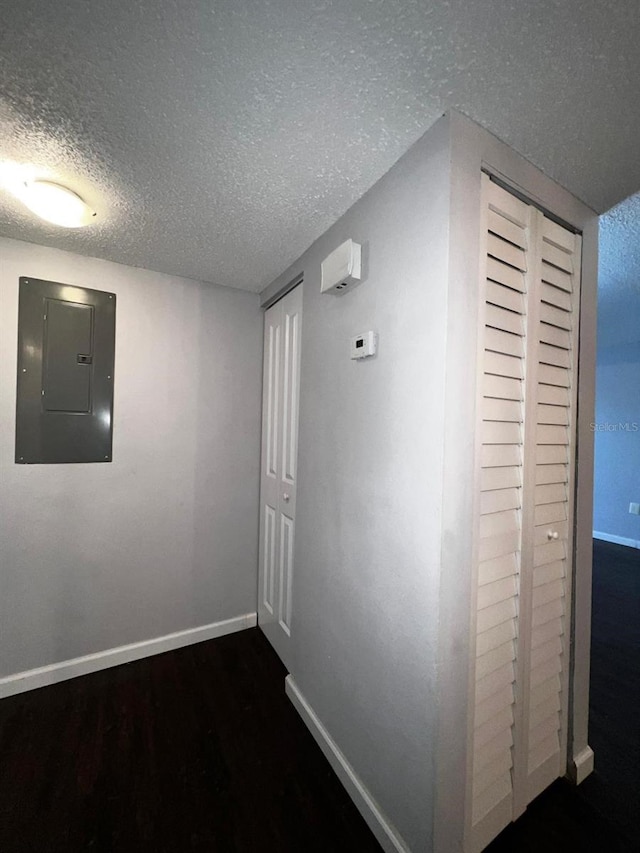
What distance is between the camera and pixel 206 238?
1.64 m

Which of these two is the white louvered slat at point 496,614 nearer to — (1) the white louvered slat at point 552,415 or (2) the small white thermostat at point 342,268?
(1) the white louvered slat at point 552,415

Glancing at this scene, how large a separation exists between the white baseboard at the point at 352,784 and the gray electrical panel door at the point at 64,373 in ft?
5.52

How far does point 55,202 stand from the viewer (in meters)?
1.28

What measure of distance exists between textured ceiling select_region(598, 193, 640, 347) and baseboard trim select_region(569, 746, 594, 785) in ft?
7.77

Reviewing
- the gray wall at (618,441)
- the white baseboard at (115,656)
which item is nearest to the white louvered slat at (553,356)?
the white baseboard at (115,656)

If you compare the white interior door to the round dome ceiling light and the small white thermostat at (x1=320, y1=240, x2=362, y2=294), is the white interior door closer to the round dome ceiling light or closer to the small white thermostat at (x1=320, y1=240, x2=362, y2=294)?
the small white thermostat at (x1=320, y1=240, x2=362, y2=294)

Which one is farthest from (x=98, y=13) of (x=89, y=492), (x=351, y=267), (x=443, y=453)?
(x=89, y=492)

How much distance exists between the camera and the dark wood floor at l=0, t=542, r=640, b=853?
1112 mm

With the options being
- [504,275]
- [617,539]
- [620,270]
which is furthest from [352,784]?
[617,539]

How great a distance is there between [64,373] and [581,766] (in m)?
2.97

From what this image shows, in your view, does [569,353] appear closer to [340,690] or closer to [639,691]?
[340,690]

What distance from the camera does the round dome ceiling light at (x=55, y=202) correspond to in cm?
124

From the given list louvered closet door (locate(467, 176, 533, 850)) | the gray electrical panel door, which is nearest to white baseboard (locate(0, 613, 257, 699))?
the gray electrical panel door

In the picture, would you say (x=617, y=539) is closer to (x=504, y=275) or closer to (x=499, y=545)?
(x=499, y=545)
